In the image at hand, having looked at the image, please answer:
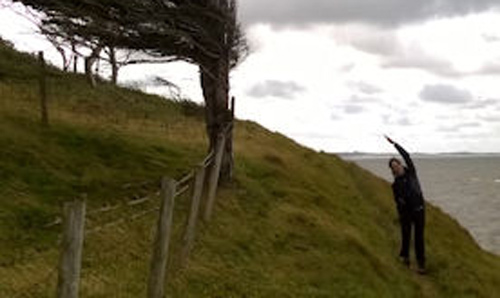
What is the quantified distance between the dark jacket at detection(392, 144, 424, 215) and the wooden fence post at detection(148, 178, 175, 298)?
723 cm

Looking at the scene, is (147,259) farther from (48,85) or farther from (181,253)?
(48,85)

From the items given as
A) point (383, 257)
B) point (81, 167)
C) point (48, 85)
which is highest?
point (48, 85)

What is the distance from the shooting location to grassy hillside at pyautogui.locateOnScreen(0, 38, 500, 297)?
13.2 meters

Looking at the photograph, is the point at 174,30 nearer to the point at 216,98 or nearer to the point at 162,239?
the point at 216,98

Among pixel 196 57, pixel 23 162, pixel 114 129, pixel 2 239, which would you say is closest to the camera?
pixel 2 239

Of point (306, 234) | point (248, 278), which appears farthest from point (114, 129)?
point (248, 278)

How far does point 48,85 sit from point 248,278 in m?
19.2

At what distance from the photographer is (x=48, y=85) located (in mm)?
31297

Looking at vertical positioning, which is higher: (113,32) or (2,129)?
(113,32)

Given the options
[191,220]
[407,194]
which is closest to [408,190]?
[407,194]

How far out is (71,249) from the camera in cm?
798

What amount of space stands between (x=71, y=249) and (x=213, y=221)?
30.0 feet

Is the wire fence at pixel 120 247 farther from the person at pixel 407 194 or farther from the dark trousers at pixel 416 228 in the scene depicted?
the dark trousers at pixel 416 228

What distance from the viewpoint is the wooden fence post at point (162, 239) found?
10508 mm
